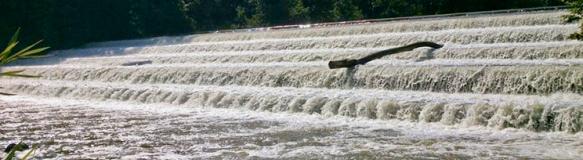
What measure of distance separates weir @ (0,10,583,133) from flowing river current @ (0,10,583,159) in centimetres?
2

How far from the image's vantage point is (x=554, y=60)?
10180 millimetres

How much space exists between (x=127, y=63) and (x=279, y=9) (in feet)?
52.9

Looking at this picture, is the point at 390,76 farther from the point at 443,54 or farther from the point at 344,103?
the point at 443,54

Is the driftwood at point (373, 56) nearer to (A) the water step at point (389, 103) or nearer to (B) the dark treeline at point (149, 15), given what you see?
(A) the water step at point (389, 103)

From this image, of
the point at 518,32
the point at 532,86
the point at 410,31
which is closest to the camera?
the point at 532,86

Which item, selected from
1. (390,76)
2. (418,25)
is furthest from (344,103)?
(418,25)

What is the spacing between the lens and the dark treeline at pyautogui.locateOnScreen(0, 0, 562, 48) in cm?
3020

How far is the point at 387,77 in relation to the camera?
35.2ft

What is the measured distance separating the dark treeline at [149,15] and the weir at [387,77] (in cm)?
1112

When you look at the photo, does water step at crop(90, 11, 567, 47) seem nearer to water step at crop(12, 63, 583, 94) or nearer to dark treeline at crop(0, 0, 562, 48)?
water step at crop(12, 63, 583, 94)

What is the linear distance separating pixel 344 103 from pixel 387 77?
1.43m

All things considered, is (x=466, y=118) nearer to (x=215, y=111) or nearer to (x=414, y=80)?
(x=414, y=80)

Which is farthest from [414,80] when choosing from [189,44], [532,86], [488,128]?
[189,44]

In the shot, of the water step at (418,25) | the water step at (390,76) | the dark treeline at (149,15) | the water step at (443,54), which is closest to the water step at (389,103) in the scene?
the water step at (390,76)
